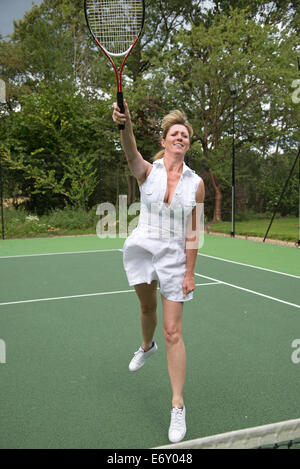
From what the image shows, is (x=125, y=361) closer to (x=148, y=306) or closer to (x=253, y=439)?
(x=148, y=306)

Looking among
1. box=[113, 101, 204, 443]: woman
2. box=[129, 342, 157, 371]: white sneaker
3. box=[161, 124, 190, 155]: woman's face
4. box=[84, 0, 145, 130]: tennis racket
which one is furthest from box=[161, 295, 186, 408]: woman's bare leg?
box=[84, 0, 145, 130]: tennis racket

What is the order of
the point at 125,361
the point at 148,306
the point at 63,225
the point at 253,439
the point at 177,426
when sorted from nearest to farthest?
the point at 253,439, the point at 177,426, the point at 148,306, the point at 125,361, the point at 63,225

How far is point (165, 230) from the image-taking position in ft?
7.86

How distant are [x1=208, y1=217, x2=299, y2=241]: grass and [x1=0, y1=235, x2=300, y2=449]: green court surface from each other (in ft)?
13.5

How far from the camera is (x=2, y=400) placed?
8.78 ft

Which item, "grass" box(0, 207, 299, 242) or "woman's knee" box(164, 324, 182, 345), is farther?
"grass" box(0, 207, 299, 242)

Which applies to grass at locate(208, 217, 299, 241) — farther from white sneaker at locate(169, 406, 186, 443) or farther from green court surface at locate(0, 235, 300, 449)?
white sneaker at locate(169, 406, 186, 443)

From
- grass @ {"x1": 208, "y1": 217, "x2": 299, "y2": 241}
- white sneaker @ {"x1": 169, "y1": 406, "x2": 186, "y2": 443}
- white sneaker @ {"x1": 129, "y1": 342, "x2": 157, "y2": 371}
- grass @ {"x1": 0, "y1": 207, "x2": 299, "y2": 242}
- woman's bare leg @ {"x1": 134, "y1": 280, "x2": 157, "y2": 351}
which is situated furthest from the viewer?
grass @ {"x1": 0, "y1": 207, "x2": 299, "y2": 242}

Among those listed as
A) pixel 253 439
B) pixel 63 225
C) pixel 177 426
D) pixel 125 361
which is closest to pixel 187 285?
pixel 177 426

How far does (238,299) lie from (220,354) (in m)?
1.64

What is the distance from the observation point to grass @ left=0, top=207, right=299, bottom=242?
11719 mm

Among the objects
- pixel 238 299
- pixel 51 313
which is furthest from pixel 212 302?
pixel 51 313

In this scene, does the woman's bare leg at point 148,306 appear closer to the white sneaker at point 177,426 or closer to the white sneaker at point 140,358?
the white sneaker at point 140,358

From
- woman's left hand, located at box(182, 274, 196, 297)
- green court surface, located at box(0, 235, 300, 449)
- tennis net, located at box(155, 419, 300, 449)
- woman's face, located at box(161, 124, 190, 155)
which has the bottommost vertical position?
green court surface, located at box(0, 235, 300, 449)
